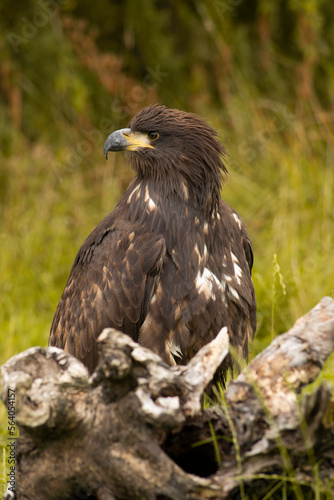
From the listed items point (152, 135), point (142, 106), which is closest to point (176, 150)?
point (152, 135)

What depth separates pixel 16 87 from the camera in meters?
8.55

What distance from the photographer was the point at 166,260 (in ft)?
12.4

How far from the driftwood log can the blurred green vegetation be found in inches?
129

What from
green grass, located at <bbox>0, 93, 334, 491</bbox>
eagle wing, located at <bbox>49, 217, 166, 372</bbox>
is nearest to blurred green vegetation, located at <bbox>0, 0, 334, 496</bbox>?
green grass, located at <bbox>0, 93, 334, 491</bbox>

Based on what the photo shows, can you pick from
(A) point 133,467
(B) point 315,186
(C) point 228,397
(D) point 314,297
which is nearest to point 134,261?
(C) point 228,397

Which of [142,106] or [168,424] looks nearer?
[168,424]

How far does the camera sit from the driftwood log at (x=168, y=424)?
2.34 m

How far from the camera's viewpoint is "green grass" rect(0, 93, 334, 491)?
5465mm

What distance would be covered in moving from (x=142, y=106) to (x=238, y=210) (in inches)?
90.9

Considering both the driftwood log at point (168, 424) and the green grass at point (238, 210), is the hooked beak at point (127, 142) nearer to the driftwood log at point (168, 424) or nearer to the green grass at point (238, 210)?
the green grass at point (238, 210)
